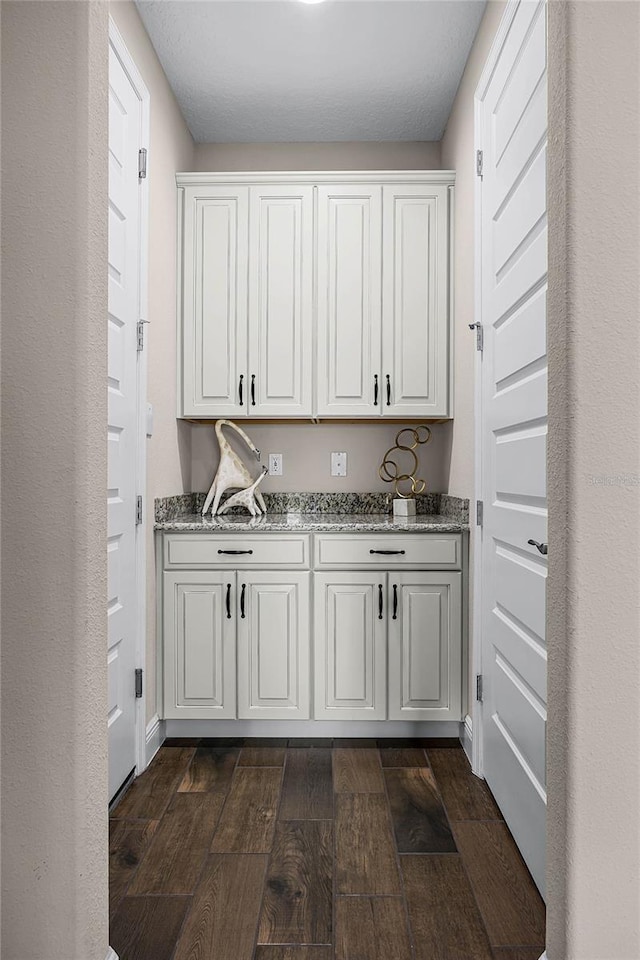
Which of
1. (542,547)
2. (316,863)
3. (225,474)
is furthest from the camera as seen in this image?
(225,474)

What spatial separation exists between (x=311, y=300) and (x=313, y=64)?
959 millimetres

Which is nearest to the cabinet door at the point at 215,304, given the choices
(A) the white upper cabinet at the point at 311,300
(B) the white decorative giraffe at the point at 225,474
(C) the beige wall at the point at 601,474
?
(A) the white upper cabinet at the point at 311,300

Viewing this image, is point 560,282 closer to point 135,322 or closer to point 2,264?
point 2,264

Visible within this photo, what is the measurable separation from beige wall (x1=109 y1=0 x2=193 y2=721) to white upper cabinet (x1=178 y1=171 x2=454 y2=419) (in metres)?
0.14

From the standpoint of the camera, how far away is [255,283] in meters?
3.05

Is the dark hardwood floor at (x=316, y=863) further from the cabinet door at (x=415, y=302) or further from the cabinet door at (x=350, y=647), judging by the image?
the cabinet door at (x=415, y=302)

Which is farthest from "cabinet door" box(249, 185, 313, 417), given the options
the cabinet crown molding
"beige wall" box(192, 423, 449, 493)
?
"beige wall" box(192, 423, 449, 493)

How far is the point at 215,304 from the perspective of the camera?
305 centimetres

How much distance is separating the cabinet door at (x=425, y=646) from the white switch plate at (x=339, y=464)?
80 centimetres

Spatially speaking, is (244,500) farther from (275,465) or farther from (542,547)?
(542,547)

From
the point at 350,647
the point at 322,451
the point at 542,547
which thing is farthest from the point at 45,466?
the point at 322,451

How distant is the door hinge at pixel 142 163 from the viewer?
7.88 feet

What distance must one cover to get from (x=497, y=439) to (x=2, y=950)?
183 cm

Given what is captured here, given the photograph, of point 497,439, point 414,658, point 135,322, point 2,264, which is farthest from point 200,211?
point 414,658
